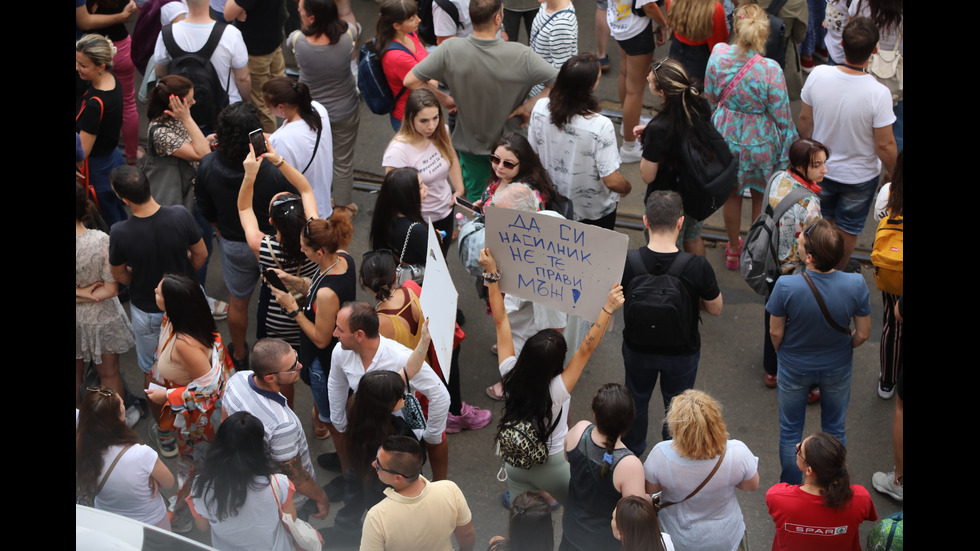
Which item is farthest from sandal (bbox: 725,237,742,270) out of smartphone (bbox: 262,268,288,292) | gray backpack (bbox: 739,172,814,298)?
smartphone (bbox: 262,268,288,292)

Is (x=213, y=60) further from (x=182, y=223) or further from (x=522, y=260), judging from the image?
(x=522, y=260)

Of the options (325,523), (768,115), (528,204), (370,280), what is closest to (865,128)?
(768,115)

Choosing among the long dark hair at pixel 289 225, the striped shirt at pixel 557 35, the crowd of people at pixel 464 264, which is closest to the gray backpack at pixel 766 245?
the crowd of people at pixel 464 264

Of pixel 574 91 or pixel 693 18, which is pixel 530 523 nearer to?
pixel 574 91

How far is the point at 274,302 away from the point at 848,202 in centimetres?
361

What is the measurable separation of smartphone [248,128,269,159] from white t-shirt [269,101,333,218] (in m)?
0.37

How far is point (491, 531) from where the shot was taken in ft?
16.0

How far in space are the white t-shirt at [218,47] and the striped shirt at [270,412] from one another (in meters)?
3.03

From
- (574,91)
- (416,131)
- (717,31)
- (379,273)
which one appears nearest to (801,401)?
(574,91)

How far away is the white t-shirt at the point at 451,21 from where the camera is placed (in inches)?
290

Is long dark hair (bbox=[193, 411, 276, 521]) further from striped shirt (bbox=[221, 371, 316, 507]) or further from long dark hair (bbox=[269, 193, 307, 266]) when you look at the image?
long dark hair (bbox=[269, 193, 307, 266])

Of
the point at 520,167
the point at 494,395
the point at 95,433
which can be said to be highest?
the point at 520,167

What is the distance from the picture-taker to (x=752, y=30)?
5809 millimetres

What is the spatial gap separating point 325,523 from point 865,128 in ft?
12.7
